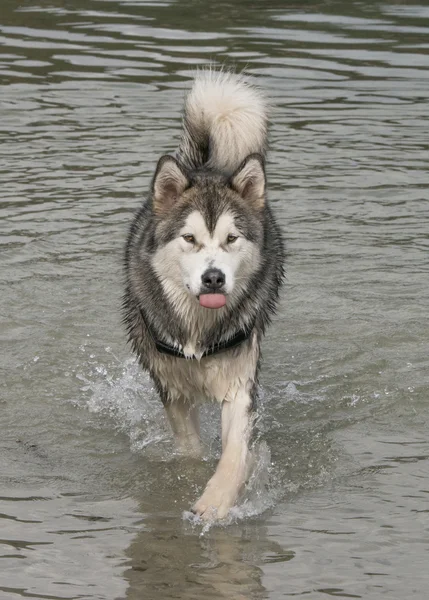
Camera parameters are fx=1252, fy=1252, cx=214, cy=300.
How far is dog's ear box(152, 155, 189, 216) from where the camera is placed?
596 centimetres

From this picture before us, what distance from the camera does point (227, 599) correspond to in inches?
196

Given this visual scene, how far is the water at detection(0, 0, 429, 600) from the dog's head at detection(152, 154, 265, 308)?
104cm

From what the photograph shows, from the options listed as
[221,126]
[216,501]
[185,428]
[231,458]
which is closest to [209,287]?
[231,458]

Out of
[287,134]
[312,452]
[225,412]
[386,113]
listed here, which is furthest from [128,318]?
[386,113]

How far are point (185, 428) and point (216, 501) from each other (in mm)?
838

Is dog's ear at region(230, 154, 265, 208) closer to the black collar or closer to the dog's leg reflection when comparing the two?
the black collar

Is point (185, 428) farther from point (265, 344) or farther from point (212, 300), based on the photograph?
point (265, 344)

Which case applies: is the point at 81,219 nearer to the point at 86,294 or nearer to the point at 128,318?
the point at 86,294

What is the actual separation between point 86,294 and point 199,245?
3.25 metres

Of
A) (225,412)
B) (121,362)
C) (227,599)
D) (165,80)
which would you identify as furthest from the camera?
(165,80)

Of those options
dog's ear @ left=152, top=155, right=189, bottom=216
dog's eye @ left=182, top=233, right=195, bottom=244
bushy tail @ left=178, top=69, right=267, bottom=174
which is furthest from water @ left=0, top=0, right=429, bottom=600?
bushy tail @ left=178, top=69, right=267, bottom=174

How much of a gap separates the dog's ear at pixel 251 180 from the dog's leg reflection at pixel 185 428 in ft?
3.78

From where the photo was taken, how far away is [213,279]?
5629mm

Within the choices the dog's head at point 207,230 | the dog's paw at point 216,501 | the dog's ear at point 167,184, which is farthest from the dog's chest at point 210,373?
the dog's ear at point 167,184
